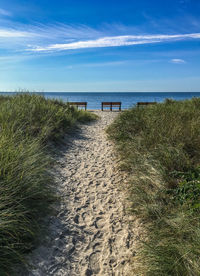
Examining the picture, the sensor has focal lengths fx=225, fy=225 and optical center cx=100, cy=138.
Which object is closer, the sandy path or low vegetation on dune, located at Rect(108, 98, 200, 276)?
low vegetation on dune, located at Rect(108, 98, 200, 276)

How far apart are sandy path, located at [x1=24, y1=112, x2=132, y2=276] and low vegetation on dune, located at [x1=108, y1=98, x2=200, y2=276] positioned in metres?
0.32

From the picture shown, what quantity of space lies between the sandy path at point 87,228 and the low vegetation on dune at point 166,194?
32cm

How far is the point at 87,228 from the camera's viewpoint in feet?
12.2

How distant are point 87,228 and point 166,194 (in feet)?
5.16

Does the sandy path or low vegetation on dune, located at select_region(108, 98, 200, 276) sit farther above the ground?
low vegetation on dune, located at select_region(108, 98, 200, 276)

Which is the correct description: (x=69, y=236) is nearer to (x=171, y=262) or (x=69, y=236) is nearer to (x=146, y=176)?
(x=171, y=262)

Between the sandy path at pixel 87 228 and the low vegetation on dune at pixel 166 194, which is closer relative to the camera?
the low vegetation on dune at pixel 166 194

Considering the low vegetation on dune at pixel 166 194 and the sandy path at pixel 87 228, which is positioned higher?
the low vegetation on dune at pixel 166 194

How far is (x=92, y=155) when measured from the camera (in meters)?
7.53

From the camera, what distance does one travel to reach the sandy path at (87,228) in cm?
294

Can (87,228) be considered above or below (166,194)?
below

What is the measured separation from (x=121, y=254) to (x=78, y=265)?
2.03 feet

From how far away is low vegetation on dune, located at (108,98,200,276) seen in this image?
8.80 ft

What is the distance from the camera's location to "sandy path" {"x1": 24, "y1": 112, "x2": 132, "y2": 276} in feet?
9.65
